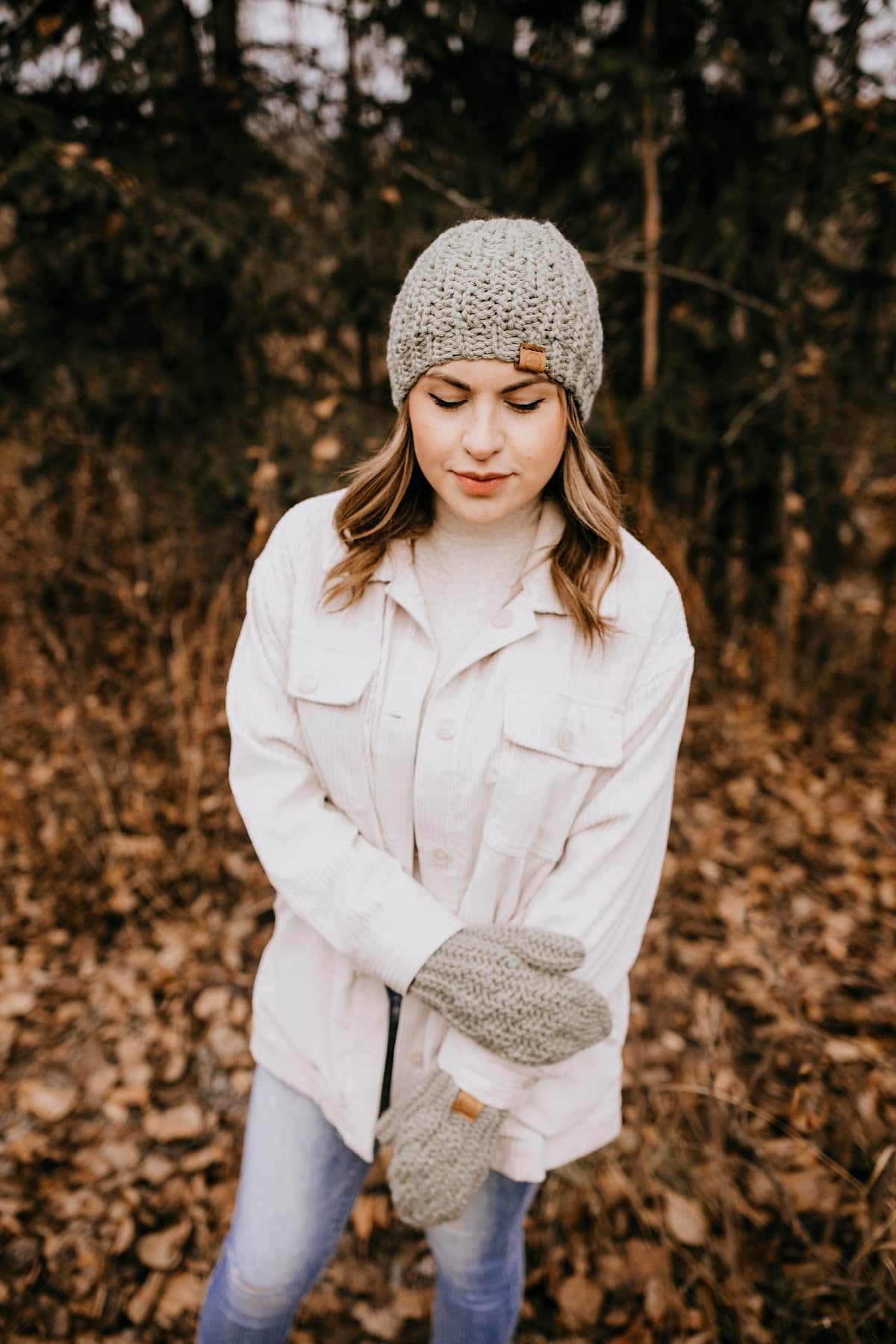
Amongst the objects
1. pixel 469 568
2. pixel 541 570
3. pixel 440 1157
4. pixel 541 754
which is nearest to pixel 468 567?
pixel 469 568

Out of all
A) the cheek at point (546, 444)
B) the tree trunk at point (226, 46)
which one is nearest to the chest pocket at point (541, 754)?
the cheek at point (546, 444)

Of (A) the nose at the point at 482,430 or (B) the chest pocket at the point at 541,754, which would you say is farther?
(B) the chest pocket at the point at 541,754

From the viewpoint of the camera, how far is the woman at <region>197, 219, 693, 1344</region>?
129cm

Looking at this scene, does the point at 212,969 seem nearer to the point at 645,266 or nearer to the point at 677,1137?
the point at 677,1137

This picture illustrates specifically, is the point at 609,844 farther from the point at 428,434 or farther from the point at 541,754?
the point at 428,434

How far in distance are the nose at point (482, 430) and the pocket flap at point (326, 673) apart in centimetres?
40

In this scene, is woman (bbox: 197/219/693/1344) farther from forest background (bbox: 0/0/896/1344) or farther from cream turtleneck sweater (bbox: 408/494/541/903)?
forest background (bbox: 0/0/896/1344)

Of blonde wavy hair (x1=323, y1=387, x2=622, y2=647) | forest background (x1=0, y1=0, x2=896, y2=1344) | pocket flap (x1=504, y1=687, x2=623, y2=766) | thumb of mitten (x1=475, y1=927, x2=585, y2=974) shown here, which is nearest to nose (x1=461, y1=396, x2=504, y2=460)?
blonde wavy hair (x1=323, y1=387, x2=622, y2=647)

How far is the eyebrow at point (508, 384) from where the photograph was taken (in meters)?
1.26

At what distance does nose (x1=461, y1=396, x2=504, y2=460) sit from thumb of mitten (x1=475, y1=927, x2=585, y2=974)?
0.79 m

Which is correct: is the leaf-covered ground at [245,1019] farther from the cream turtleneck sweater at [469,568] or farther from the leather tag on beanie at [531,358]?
the leather tag on beanie at [531,358]

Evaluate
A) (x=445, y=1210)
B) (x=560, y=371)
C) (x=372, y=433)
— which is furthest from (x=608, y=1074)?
(x=372, y=433)

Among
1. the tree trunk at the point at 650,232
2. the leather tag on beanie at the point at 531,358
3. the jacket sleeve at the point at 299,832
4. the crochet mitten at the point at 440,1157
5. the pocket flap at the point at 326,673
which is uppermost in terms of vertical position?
the tree trunk at the point at 650,232

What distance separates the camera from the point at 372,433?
3848 millimetres
